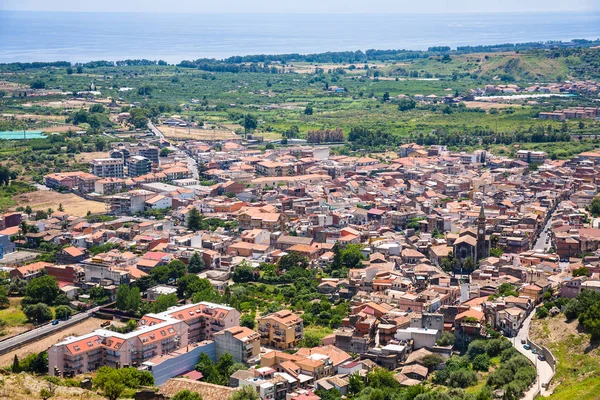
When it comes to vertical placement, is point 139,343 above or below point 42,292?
above

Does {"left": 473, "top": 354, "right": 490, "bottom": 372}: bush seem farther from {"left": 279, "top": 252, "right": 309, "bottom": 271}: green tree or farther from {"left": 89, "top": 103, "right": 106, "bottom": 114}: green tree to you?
{"left": 89, "top": 103, "right": 106, "bottom": 114}: green tree

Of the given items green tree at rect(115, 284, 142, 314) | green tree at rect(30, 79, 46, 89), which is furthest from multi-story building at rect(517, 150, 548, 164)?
green tree at rect(30, 79, 46, 89)

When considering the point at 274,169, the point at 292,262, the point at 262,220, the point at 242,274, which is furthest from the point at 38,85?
the point at 242,274

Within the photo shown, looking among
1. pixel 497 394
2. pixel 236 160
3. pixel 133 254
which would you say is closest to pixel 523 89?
pixel 236 160

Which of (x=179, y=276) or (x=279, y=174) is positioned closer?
(x=179, y=276)

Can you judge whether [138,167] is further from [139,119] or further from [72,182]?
[139,119]

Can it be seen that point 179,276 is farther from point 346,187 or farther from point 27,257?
point 346,187

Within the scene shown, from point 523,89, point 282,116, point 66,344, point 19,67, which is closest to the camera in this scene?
point 66,344
